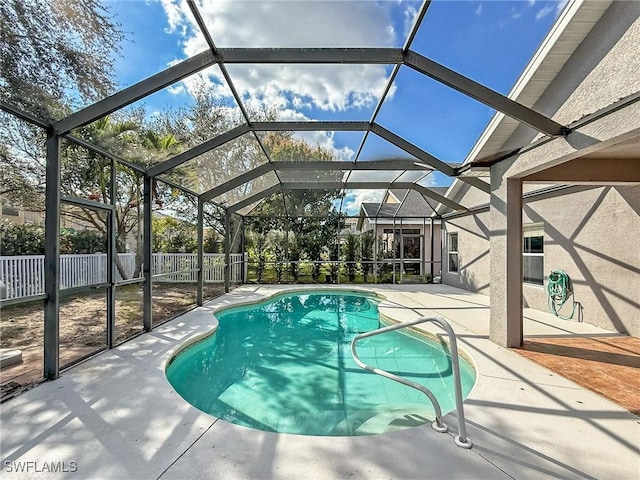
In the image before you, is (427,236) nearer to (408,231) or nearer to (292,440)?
(408,231)

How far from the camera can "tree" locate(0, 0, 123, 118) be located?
2832 millimetres

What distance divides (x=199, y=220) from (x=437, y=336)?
6.22 meters

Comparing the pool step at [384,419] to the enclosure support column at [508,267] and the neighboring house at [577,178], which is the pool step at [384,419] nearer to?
the enclosure support column at [508,267]

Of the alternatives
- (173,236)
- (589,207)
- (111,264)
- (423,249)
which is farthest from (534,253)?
(173,236)

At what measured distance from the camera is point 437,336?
5.88m

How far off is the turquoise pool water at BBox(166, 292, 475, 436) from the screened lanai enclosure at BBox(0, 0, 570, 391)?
1.49m

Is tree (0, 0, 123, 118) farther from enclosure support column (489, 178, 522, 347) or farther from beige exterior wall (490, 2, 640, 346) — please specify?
enclosure support column (489, 178, 522, 347)

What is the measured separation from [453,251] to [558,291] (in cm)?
590

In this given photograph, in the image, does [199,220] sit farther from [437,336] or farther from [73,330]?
[437,336]

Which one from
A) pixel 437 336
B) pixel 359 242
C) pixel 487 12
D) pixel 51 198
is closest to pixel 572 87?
pixel 487 12

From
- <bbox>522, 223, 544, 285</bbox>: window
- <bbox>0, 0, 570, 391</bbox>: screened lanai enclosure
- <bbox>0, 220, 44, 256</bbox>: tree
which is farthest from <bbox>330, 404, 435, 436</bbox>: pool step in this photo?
<bbox>522, 223, 544, 285</bbox>: window

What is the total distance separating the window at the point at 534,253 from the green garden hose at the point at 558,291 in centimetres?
51
